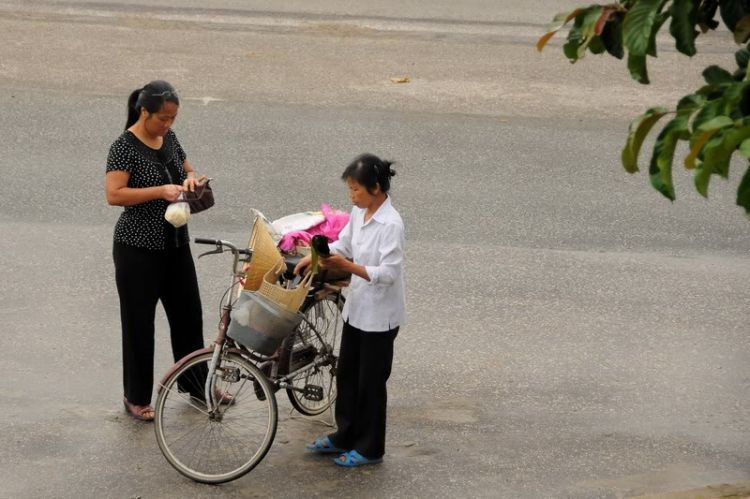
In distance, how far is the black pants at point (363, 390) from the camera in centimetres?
569

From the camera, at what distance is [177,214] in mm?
5648

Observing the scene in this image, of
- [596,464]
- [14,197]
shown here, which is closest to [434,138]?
[14,197]

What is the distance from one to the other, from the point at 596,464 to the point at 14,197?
19.1ft

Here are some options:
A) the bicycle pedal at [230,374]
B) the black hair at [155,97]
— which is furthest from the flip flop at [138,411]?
the black hair at [155,97]

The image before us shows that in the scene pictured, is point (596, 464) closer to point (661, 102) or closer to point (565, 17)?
point (565, 17)

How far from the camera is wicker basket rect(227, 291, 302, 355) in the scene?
5.45m

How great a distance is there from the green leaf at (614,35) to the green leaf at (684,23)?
0.64 feet

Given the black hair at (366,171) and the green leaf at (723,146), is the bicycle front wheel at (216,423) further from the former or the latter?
the green leaf at (723,146)

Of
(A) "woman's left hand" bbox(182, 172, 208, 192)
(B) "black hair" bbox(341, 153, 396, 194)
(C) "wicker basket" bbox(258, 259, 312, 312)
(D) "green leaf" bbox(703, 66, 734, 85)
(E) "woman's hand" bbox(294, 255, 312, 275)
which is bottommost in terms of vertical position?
(C) "wicker basket" bbox(258, 259, 312, 312)

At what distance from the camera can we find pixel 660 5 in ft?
11.3

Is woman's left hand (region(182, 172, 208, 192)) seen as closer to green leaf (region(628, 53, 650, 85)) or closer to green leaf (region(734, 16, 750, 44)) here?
green leaf (region(628, 53, 650, 85))

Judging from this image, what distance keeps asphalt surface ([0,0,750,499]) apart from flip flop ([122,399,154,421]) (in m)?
0.05

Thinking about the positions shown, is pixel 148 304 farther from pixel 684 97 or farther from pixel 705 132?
pixel 705 132

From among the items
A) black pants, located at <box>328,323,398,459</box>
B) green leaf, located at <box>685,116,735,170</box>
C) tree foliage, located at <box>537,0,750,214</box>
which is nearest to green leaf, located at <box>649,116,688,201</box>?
tree foliage, located at <box>537,0,750,214</box>
